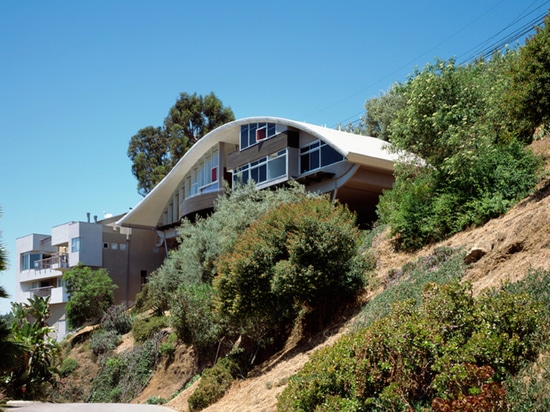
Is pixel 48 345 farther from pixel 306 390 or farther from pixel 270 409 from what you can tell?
pixel 306 390

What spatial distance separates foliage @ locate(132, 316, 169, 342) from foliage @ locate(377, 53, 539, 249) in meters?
13.3

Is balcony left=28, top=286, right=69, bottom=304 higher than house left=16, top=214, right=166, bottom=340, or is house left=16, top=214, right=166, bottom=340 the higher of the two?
house left=16, top=214, right=166, bottom=340

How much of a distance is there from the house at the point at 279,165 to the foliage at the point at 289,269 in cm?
672

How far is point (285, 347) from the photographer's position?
17.4 metres

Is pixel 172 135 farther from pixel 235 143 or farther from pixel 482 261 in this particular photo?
pixel 482 261

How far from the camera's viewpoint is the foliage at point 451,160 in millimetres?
16359

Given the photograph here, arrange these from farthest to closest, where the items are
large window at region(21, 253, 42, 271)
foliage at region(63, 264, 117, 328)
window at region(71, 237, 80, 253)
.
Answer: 1. large window at region(21, 253, 42, 271)
2. window at region(71, 237, 80, 253)
3. foliage at region(63, 264, 117, 328)

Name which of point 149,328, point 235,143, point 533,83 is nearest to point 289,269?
point 533,83

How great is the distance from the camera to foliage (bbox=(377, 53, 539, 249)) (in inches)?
644

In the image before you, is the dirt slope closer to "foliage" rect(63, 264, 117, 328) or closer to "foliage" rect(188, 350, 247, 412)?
"foliage" rect(188, 350, 247, 412)

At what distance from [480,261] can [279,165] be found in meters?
19.8

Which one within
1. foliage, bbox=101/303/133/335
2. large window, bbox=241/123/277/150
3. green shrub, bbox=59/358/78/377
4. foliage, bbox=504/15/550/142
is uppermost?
large window, bbox=241/123/277/150

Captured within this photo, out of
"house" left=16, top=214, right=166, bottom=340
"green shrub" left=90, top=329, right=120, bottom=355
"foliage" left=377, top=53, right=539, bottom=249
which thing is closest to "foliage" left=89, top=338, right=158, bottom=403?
"green shrub" left=90, top=329, right=120, bottom=355

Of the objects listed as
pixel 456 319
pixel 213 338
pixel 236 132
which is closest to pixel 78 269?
pixel 236 132
